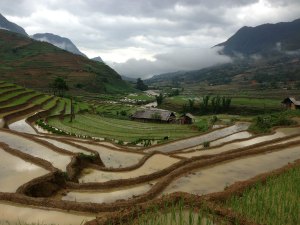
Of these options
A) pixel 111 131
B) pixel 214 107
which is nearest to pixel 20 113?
pixel 111 131

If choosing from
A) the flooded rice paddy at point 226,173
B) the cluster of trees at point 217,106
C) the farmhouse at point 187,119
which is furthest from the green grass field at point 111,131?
the cluster of trees at point 217,106

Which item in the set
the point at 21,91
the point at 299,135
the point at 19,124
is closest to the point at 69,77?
the point at 21,91

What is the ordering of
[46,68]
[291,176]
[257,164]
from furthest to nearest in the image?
[46,68]
[257,164]
[291,176]

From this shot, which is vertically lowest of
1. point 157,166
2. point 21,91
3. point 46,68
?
point 157,166

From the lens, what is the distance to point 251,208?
10992 millimetres

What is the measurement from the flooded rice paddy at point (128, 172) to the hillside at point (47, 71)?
354 feet

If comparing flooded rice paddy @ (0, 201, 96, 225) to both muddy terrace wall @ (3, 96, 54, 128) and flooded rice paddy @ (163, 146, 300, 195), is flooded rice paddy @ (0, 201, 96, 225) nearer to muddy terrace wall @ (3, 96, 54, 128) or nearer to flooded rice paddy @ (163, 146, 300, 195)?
flooded rice paddy @ (163, 146, 300, 195)

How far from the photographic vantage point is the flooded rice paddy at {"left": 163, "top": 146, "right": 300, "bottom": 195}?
15.8 m

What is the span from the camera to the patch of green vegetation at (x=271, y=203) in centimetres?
1024

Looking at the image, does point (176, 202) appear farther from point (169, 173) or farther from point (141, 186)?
point (169, 173)

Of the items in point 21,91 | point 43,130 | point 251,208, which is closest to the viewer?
point 251,208

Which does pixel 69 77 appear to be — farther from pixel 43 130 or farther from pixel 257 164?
pixel 257 164

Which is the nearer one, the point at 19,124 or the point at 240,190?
the point at 240,190

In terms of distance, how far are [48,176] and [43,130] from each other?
1110 inches
